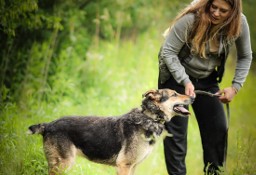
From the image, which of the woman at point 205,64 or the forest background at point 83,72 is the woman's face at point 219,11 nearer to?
the woman at point 205,64

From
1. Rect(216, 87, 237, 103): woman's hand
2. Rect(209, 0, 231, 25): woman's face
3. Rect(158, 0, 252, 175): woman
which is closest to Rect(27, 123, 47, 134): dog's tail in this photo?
Rect(158, 0, 252, 175): woman

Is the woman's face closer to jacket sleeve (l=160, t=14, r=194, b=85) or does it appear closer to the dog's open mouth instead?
jacket sleeve (l=160, t=14, r=194, b=85)

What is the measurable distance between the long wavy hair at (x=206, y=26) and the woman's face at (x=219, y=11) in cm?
4

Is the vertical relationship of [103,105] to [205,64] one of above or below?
below

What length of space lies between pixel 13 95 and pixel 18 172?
4.11 meters

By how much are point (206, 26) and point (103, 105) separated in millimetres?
5023

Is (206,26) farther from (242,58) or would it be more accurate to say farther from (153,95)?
(153,95)

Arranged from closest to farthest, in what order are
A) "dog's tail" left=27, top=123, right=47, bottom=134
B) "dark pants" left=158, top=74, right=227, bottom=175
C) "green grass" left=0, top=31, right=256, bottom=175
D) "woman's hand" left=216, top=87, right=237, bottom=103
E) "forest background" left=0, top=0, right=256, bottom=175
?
"dog's tail" left=27, top=123, right=47, bottom=134
"woman's hand" left=216, top=87, right=237, bottom=103
"dark pants" left=158, top=74, right=227, bottom=175
"green grass" left=0, top=31, right=256, bottom=175
"forest background" left=0, top=0, right=256, bottom=175

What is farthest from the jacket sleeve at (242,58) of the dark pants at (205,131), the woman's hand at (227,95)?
the dark pants at (205,131)

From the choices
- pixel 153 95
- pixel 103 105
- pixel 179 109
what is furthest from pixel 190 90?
pixel 103 105

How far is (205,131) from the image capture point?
23.3ft

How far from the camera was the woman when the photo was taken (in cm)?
646

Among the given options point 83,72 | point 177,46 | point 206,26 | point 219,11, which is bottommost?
point 83,72

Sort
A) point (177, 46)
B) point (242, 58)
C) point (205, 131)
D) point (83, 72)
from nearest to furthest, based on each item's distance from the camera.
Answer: point (177, 46)
point (242, 58)
point (205, 131)
point (83, 72)
